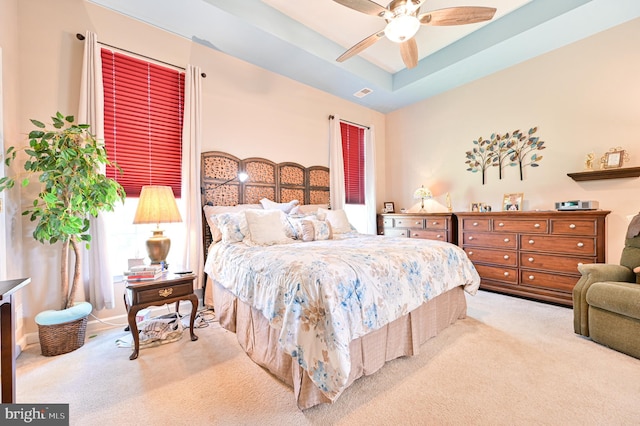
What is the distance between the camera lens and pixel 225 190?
345cm

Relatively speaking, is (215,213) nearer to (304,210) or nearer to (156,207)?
(156,207)

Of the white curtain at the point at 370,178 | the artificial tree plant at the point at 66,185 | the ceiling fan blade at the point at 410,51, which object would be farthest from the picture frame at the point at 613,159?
the artificial tree plant at the point at 66,185

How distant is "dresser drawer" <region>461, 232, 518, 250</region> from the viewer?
3.43 metres

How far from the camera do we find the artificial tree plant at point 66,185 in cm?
202

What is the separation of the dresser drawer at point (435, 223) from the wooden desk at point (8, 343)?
14.2 feet

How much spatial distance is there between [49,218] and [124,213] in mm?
840

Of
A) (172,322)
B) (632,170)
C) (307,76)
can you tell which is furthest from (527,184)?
(172,322)

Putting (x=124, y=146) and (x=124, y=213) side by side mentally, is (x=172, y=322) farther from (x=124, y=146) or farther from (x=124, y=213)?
(x=124, y=146)

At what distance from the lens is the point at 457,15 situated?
2229 millimetres

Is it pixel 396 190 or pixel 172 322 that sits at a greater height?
pixel 396 190

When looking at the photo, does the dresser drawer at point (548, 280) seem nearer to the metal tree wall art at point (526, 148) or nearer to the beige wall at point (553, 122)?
the beige wall at point (553, 122)

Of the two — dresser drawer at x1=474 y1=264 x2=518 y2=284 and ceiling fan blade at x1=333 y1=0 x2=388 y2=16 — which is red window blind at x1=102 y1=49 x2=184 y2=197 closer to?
ceiling fan blade at x1=333 y1=0 x2=388 y2=16

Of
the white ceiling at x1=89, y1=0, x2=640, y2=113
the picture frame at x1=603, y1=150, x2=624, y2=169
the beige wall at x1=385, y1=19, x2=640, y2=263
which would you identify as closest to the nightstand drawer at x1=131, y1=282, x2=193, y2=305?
the white ceiling at x1=89, y1=0, x2=640, y2=113

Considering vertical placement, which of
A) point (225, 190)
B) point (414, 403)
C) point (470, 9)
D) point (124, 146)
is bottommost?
point (414, 403)
